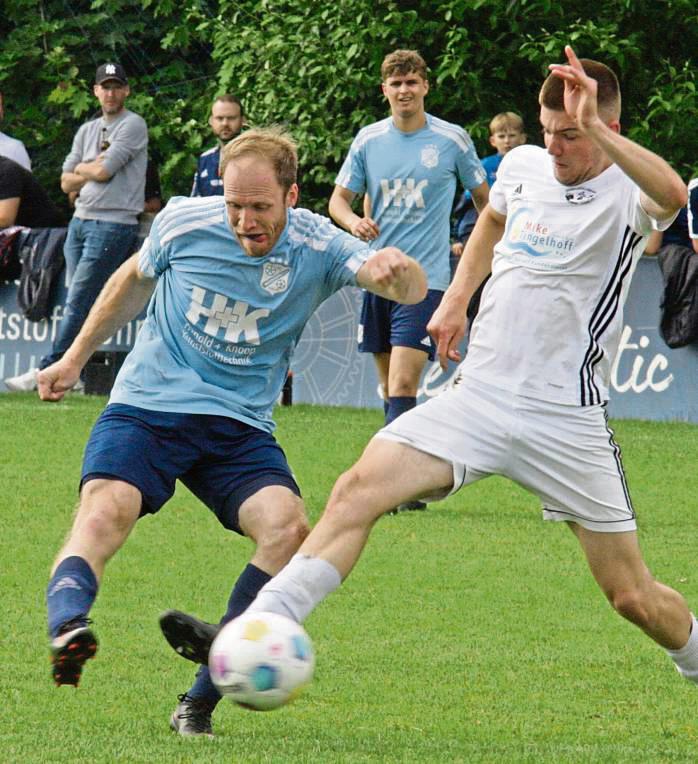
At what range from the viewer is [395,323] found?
10.4 metres

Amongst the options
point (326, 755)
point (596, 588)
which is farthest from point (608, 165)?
point (596, 588)

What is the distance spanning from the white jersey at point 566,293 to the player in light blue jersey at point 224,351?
35 cm

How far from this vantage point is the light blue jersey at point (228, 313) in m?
5.71

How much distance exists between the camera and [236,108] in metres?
14.3

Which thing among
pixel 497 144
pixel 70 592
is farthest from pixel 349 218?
pixel 70 592

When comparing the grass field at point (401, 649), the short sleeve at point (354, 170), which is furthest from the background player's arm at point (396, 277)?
the short sleeve at point (354, 170)

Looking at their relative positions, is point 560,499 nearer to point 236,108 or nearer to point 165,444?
point 165,444

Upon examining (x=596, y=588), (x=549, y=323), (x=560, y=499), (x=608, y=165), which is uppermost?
(x=608, y=165)

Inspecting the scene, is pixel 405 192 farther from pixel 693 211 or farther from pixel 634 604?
pixel 634 604

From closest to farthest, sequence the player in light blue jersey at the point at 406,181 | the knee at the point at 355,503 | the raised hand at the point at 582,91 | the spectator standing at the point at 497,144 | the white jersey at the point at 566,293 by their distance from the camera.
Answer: the raised hand at the point at 582,91 < the knee at the point at 355,503 < the white jersey at the point at 566,293 < the player in light blue jersey at the point at 406,181 < the spectator standing at the point at 497,144

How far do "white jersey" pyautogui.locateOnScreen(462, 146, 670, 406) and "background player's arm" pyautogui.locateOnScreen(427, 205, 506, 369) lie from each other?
10 cm

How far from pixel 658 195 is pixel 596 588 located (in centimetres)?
323

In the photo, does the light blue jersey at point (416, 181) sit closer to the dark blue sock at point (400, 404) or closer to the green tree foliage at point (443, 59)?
the dark blue sock at point (400, 404)

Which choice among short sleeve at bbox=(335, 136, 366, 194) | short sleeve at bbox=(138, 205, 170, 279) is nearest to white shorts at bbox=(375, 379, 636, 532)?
short sleeve at bbox=(138, 205, 170, 279)
